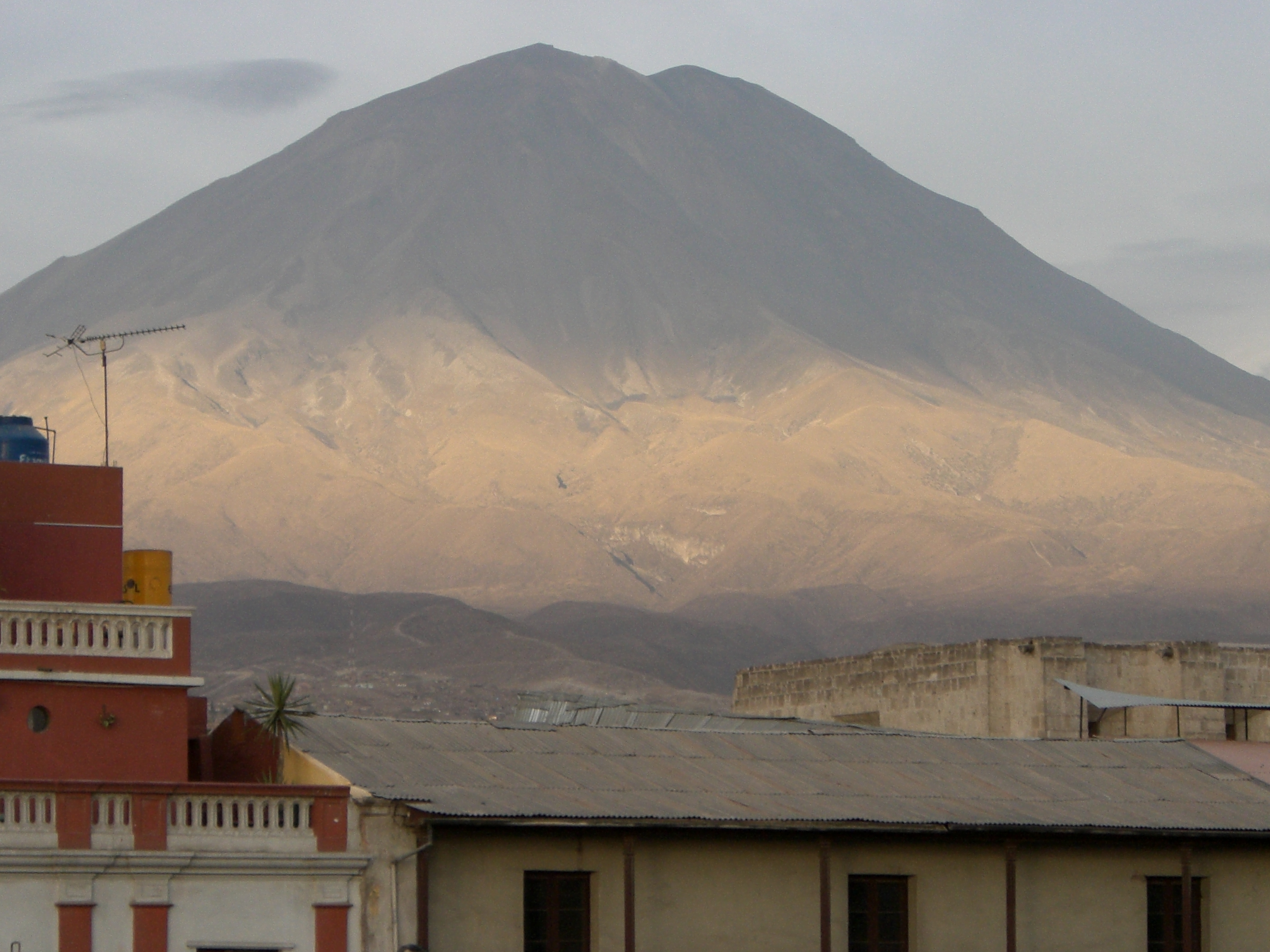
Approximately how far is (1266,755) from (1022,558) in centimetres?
15936

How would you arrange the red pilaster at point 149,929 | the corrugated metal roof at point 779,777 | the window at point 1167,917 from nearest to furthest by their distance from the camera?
the red pilaster at point 149,929 < the corrugated metal roof at point 779,777 < the window at point 1167,917

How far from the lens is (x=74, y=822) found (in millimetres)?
21781

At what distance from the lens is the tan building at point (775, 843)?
2358 cm

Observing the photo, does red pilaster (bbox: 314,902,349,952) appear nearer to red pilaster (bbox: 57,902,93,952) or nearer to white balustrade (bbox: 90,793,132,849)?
white balustrade (bbox: 90,793,132,849)

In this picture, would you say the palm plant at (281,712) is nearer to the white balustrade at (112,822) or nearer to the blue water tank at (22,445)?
the white balustrade at (112,822)

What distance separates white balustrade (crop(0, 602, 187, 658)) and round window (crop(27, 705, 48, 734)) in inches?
22.7

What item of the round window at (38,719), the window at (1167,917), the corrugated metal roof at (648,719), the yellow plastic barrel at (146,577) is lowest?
the window at (1167,917)

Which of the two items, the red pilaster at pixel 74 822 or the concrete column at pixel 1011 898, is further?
the concrete column at pixel 1011 898

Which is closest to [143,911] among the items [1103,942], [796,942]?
[796,942]

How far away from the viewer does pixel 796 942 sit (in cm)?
2523

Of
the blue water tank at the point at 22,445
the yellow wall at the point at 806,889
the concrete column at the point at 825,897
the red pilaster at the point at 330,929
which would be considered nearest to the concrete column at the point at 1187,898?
the yellow wall at the point at 806,889

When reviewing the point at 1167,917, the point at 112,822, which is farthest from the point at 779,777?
the point at 112,822

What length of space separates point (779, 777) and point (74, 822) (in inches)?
335

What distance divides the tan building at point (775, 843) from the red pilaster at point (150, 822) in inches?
74.2
